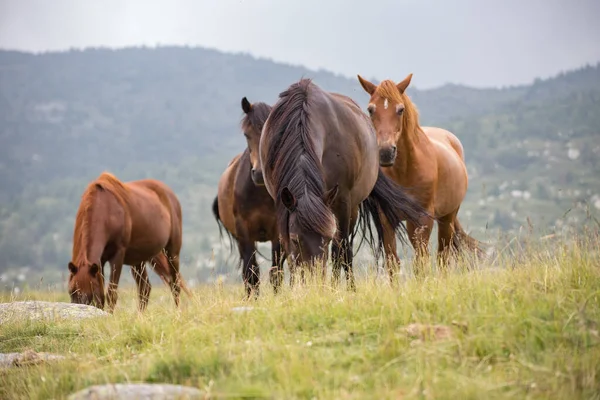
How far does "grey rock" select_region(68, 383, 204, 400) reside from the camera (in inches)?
188

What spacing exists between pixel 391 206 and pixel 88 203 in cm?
531

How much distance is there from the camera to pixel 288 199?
733 centimetres


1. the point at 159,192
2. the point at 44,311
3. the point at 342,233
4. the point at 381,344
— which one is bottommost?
the point at 44,311

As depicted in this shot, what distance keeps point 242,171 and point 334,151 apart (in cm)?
282

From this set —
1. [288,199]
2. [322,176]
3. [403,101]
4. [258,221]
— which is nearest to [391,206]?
[403,101]

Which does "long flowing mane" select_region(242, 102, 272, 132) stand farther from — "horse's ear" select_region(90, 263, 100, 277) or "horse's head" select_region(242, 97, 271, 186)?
"horse's ear" select_region(90, 263, 100, 277)

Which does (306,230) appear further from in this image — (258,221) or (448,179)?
(448,179)

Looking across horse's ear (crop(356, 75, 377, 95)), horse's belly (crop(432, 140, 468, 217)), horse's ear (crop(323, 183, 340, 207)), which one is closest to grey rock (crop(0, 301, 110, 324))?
horse's ear (crop(323, 183, 340, 207))

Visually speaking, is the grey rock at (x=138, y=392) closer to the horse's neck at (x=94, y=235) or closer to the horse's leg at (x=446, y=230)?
the horse's neck at (x=94, y=235)

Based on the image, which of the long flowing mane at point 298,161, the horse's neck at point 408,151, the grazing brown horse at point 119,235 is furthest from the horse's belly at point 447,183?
the grazing brown horse at point 119,235

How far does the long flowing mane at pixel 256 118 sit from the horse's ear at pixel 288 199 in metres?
3.86

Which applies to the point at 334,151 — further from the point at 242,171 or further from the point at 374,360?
the point at 374,360

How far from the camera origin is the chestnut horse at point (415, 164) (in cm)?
1040

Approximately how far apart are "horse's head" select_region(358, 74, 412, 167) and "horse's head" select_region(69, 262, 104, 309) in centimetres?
440
